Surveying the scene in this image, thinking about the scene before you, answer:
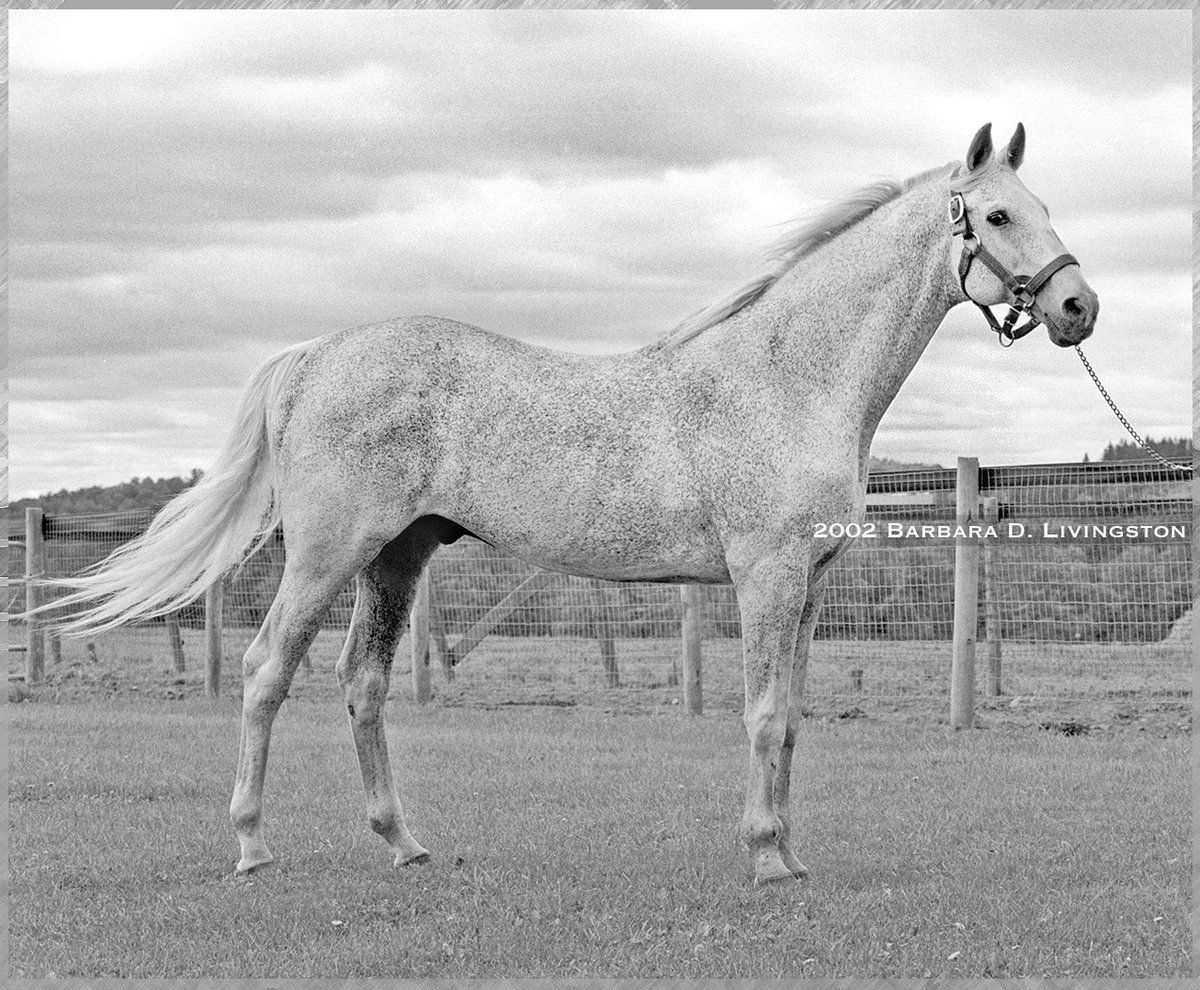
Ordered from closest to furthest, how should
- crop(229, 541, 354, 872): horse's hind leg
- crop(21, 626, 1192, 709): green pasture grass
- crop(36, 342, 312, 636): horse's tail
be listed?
1. crop(229, 541, 354, 872): horse's hind leg
2. crop(36, 342, 312, 636): horse's tail
3. crop(21, 626, 1192, 709): green pasture grass

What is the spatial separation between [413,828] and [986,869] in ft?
9.35

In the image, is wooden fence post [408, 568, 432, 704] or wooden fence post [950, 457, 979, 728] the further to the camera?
wooden fence post [408, 568, 432, 704]

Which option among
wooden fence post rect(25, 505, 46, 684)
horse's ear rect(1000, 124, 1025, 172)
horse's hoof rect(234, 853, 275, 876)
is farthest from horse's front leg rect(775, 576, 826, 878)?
wooden fence post rect(25, 505, 46, 684)

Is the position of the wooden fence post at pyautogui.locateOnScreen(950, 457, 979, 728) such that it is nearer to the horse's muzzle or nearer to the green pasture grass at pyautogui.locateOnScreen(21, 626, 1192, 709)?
the green pasture grass at pyautogui.locateOnScreen(21, 626, 1192, 709)

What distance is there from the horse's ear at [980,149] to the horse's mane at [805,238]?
1.15 ft

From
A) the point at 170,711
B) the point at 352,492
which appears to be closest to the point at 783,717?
the point at 352,492

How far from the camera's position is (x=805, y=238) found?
541cm

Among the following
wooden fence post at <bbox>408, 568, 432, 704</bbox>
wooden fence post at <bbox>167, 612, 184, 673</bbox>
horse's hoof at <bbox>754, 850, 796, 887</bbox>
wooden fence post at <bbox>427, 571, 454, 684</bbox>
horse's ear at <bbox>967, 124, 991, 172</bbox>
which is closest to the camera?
horse's ear at <bbox>967, 124, 991, 172</bbox>

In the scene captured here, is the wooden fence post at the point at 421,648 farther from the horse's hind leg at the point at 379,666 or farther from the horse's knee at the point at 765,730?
the horse's knee at the point at 765,730

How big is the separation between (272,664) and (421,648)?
681 centimetres

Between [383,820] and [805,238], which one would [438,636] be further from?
[805,238]

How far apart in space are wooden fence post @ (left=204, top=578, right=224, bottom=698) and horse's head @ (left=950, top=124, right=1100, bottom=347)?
9.86m

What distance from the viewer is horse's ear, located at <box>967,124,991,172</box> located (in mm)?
4879

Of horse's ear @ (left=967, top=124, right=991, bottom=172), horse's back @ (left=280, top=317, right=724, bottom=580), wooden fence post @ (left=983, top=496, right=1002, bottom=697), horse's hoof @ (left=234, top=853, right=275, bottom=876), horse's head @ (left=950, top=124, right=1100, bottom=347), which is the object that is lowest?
horse's hoof @ (left=234, top=853, right=275, bottom=876)
